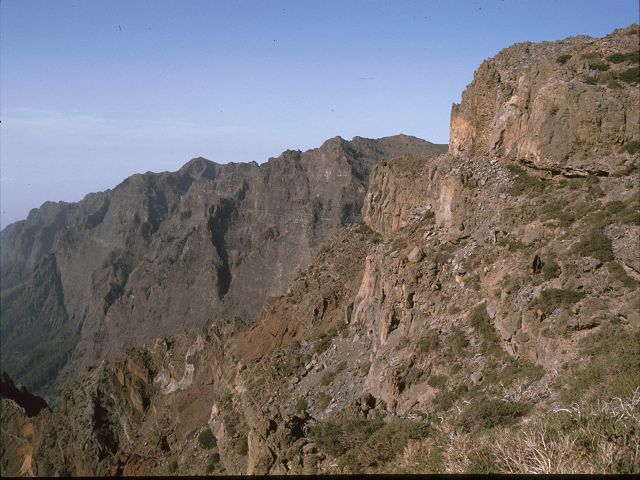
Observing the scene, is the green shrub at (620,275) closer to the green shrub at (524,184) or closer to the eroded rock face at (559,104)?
the eroded rock face at (559,104)

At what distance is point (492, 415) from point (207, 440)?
21.2m

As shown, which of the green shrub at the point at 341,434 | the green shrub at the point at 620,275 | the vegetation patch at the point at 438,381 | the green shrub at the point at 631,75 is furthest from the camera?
the green shrub at the point at 631,75

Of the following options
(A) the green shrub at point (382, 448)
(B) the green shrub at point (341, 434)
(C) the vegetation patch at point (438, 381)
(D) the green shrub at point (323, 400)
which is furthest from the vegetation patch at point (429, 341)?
(D) the green shrub at point (323, 400)

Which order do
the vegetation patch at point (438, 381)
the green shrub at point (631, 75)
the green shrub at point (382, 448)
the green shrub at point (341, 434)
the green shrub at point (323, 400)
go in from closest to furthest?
the green shrub at point (382, 448), the green shrub at point (341, 434), the vegetation patch at point (438, 381), the green shrub at point (631, 75), the green shrub at point (323, 400)

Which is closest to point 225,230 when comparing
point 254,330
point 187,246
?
point 187,246

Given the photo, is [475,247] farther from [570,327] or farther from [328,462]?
[328,462]

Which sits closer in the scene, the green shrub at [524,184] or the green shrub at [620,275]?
the green shrub at [620,275]

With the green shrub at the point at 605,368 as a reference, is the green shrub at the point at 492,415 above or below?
below

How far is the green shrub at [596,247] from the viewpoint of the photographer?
17.5 m

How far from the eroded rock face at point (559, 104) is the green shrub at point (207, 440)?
22.8 metres

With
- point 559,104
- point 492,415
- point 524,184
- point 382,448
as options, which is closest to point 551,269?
point 492,415

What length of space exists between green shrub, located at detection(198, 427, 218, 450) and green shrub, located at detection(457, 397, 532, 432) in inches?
762

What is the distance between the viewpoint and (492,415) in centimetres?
1426

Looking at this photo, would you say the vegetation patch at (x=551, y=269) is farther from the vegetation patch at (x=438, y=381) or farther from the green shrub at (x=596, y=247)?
the vegetation patch at (x=438, y=381)
